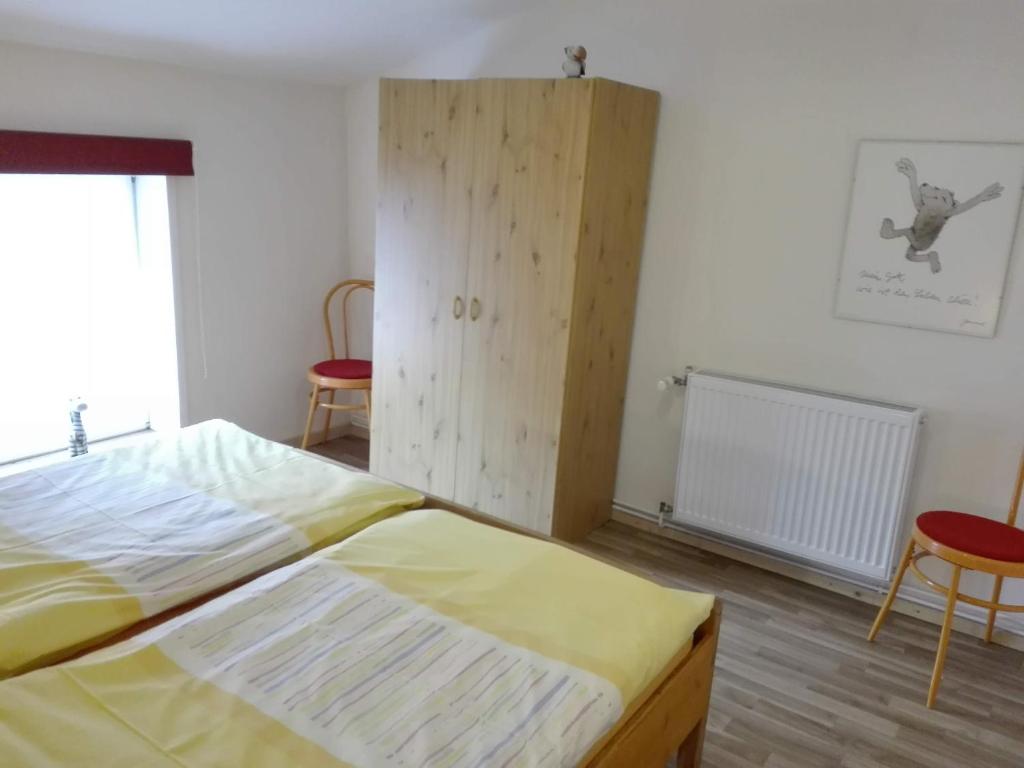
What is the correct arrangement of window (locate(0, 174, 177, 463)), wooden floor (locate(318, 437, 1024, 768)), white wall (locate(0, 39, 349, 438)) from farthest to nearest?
window (locate(0, 174, 177, 463))
white wall (locate(0, 39, 349, 438))
wooden floor (locate(318, 437, 1024, 768))

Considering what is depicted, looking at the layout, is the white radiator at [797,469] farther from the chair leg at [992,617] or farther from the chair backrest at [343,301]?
the chair backrest at [343,301]

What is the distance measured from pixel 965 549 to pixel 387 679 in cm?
184

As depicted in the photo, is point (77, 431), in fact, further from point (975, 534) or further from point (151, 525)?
point (975, 534)

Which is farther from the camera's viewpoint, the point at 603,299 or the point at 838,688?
the point at 603,299

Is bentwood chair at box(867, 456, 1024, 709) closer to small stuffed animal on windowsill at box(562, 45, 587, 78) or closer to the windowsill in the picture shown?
small stuffed animal on windowsill at box(562, 45, 587, 78)

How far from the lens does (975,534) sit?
2.51 meters

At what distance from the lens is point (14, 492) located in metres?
2.18

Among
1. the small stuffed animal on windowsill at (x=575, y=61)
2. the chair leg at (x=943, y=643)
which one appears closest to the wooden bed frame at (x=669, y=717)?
the chair leg at (x=943, y=643)

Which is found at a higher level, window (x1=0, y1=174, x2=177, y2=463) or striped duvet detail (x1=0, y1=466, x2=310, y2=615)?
window (x1=0, y1=174, x2=177, y2=463)

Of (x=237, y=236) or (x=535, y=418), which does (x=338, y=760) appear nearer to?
(x=535, y=418)

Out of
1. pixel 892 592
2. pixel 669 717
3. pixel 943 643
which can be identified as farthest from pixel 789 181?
pixel 669 717

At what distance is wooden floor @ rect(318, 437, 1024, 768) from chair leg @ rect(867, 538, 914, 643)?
4cm

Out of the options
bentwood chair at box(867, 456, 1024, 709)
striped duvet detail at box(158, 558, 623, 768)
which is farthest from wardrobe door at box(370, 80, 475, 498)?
bentwood chair at box(867, 456, 1024, 709)

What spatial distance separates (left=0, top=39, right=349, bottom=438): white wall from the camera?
3.22m
